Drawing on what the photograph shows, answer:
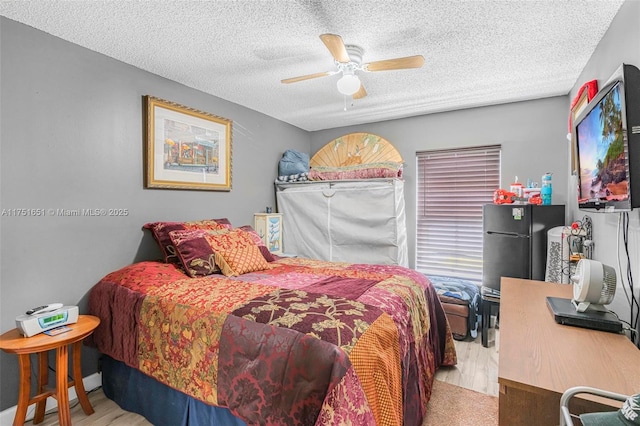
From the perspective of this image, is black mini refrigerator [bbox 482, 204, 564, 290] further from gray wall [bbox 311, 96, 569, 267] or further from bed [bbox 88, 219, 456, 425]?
bed [bbox 88, 219, 456, 425]

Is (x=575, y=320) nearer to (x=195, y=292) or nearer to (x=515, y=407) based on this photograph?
(x=515, y=407)

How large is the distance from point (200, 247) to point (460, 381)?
2.18 meters

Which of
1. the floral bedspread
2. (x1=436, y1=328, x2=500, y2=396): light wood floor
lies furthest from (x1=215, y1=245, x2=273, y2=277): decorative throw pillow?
(x1=436, y1=328, x2=500, y2=396): light wood floor

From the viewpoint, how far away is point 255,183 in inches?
149

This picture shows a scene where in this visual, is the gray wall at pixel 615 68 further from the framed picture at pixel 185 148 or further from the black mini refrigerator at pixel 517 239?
the framed picture at pixel 185 148

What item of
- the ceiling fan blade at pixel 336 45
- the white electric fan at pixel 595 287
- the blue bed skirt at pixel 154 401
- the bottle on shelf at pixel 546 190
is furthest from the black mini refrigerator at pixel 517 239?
the blue bed skirt at pixel 154 401

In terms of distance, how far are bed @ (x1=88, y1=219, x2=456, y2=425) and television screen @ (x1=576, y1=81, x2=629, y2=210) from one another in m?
1.10

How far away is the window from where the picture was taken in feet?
11.8

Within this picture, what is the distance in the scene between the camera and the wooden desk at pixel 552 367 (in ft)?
3.01

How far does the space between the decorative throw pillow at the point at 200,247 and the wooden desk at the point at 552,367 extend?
1.90 metres

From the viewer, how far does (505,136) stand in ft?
11.2

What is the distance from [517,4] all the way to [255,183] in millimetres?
2908

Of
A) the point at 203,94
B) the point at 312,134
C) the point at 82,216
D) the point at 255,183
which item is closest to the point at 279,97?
the point at 203,94

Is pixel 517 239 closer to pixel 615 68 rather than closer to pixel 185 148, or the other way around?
pixel 615 68
